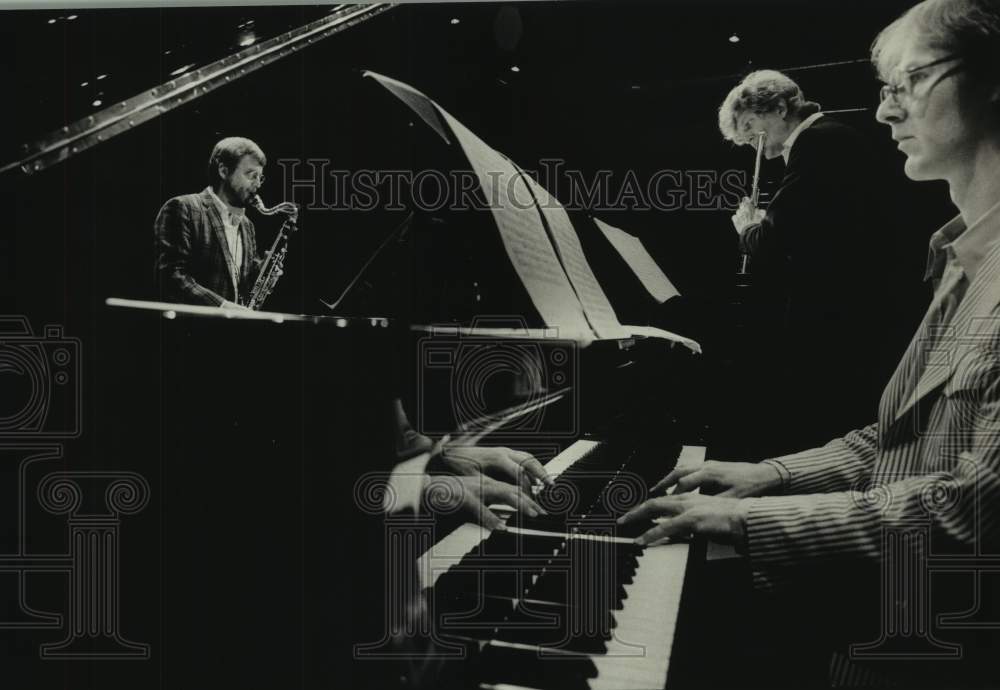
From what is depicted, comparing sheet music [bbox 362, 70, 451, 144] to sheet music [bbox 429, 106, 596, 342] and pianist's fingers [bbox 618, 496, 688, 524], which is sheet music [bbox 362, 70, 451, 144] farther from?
pianist's fingers [bbox 618, 496, 688, 524]

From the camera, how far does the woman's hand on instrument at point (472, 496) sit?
1695 mm

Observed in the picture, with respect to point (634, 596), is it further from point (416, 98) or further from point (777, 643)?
point (416, 98)

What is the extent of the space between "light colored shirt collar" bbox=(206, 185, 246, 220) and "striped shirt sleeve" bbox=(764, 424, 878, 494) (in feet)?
5.43

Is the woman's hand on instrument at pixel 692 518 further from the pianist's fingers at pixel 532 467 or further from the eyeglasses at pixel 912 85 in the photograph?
the eyeglasses at pixel 912 85

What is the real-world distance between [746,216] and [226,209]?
4.98 ft

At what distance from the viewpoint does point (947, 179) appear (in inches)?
81.3

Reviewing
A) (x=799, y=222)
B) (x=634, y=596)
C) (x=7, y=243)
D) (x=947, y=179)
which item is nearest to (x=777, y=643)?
(x=634, y=596)

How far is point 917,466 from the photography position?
1.89 m

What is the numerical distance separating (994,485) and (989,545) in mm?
246

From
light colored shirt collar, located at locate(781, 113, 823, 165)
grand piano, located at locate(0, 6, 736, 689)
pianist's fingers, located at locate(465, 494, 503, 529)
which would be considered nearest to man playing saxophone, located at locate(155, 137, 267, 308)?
grand piano, located at locate(0, 6, 736, 689)

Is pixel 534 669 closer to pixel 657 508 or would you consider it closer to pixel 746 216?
pixel 657 508

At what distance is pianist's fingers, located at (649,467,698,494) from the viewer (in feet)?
6.09

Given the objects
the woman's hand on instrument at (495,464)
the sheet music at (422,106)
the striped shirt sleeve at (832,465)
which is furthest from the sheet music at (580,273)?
the striped shirt sleeve at (832,465)

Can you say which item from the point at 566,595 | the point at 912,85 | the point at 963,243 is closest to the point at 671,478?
the point at 566,595
